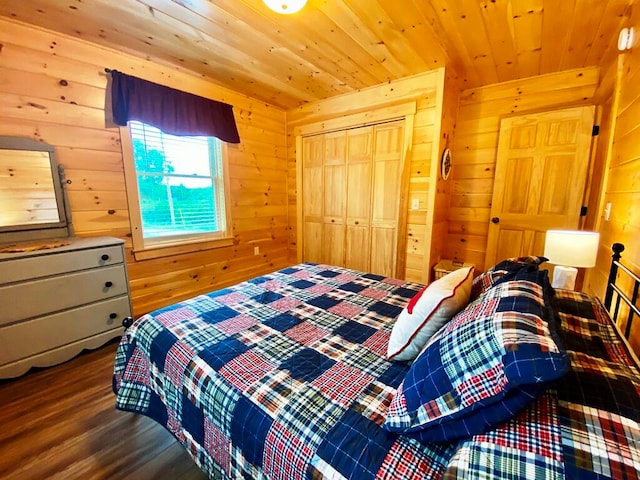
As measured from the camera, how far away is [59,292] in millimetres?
1914

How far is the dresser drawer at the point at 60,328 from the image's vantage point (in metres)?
1.77

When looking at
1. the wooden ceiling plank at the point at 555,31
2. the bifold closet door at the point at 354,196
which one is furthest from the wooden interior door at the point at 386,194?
the wooden ceiling plank at the point at 555,31

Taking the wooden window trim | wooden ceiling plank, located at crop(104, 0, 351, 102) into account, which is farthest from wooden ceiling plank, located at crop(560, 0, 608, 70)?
the wooden window trim

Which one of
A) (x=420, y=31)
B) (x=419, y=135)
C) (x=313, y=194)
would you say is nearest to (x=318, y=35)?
(x=420, y=31)

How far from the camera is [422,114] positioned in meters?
2.74

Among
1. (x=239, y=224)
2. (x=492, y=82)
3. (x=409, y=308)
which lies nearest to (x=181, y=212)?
(x=239, y=224)

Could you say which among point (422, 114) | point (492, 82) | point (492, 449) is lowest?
point (492, 449)

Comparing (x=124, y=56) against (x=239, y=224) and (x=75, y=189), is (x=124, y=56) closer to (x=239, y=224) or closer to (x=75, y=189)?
(x=75, y=189)

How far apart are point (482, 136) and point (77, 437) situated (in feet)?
13.4

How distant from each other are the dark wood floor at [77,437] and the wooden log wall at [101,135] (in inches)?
36.2

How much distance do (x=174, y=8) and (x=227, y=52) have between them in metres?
0.58

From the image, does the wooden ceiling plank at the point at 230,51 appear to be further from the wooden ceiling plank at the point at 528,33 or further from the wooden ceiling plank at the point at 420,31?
the wooden ceiling plank at the point at 528,33

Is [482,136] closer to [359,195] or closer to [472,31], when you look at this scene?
[472,31]

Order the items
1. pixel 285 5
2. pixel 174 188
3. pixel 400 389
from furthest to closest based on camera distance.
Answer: pixel 174 188 < pixel 285 5 < pixel 400 389
